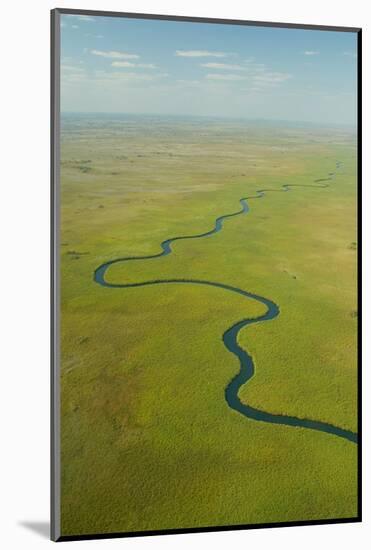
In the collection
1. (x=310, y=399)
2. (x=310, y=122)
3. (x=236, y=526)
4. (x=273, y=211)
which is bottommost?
(x=236, y=526)

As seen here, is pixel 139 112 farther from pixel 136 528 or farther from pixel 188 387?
pixel 136 528

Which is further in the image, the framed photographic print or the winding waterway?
the winding waterway

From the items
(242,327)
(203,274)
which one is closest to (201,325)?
(242,327)

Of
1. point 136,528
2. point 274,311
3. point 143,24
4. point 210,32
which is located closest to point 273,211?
point 274,311

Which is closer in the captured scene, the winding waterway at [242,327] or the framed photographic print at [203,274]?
the framed photographic print at [203,274]
